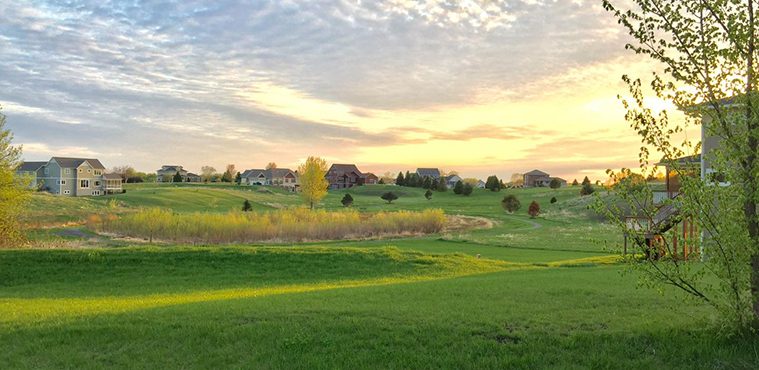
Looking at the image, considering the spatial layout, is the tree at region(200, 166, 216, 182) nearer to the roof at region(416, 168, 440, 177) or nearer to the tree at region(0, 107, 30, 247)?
the roof at region(416, 168, 440, 177)

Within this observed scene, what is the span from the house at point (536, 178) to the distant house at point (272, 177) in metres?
62.1

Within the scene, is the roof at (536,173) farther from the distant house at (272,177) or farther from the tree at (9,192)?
the tree at (9,192)

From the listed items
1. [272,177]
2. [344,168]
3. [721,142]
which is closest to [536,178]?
[344,168]

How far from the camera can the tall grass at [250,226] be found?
3391cm

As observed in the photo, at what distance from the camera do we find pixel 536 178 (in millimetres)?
144000

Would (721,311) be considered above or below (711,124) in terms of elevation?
below

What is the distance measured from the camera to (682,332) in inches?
318

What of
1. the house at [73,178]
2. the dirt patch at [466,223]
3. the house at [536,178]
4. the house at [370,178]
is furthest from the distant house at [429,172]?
the dirt patch at [466,223]

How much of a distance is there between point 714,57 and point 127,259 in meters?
20.0

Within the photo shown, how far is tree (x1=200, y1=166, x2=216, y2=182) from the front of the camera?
13912 centimetres

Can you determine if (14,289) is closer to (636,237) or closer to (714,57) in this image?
(636,237)

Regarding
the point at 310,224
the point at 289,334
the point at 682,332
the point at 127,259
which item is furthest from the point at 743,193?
the point at 310,224

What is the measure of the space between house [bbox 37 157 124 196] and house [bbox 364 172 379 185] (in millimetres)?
60432

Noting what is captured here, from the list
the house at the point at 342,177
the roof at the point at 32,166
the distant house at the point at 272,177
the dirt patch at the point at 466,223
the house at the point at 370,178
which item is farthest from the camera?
the house at the point at 370,178
